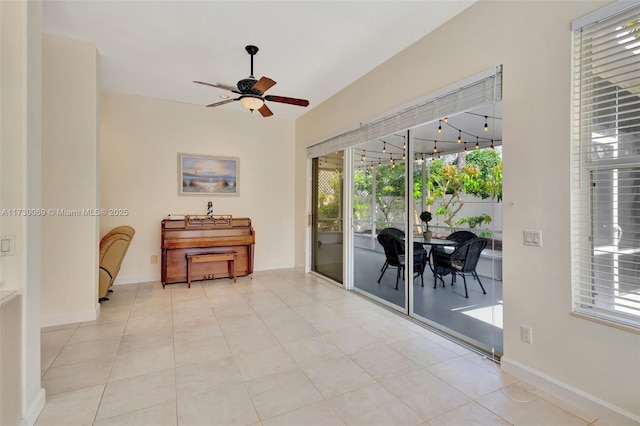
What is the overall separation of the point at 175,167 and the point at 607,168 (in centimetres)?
516

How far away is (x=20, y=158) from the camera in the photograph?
1.67 m

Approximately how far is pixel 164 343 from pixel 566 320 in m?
3.05

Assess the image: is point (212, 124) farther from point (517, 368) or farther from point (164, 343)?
point (517, 368)

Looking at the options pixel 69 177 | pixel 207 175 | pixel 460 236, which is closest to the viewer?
pixel 69 177

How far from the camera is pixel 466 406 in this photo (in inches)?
73.5

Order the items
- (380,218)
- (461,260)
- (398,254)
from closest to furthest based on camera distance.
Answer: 1. (461,260)
2. (398,254)
3. (380,218)

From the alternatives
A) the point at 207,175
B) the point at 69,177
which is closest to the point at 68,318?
the point at 69,177

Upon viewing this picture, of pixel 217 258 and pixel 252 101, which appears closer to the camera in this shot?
pixel 252 101

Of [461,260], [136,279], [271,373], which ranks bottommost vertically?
[271,373]

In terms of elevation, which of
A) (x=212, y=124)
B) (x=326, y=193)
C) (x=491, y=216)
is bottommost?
(x=491, y=216)

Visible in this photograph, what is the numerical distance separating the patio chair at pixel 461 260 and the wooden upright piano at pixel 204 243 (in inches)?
111

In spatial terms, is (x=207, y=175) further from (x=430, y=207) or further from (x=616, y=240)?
(x=616, y=240)

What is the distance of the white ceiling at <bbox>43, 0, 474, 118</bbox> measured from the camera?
A: 103 inches

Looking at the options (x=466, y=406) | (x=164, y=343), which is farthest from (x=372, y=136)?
(x=164, y=343)
